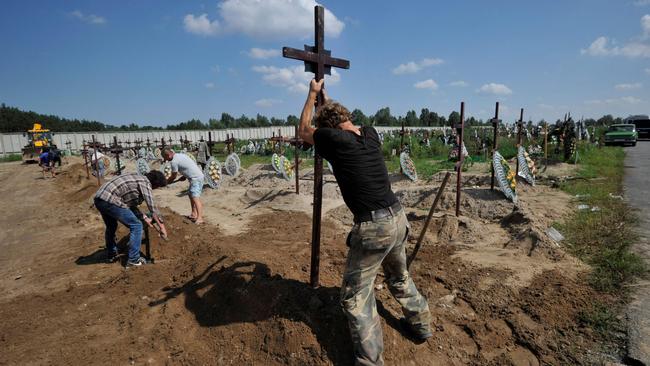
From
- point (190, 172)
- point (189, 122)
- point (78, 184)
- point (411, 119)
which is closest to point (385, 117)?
point (411, 119)

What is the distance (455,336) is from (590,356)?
100cm

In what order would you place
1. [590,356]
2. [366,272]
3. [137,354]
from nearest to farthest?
[366,272], [590,356], [137,354]

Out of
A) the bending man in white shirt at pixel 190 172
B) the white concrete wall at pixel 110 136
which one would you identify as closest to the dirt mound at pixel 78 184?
the bending man in white shirt at pixel 190 172

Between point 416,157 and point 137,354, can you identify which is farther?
point 416,157

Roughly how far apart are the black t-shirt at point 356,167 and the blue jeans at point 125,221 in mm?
3698

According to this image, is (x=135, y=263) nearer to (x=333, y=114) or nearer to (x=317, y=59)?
(x=317, y=59)

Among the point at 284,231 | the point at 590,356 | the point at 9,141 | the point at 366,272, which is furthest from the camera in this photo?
the point at 9,141

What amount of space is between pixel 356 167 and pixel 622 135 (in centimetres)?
3053

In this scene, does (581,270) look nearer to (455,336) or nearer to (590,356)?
(590,356)

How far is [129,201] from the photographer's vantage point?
4980 mm

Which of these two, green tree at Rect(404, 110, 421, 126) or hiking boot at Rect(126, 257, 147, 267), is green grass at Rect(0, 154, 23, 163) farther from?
green tree at Rect(404, 110, 421, 126)

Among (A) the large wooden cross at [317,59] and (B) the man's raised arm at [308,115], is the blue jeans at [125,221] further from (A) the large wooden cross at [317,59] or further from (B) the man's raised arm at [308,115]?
(B) the man's raised arm at [308,115]

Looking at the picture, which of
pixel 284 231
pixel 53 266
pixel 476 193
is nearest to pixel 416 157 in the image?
pixel 476 193

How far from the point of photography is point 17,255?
20.8ft
